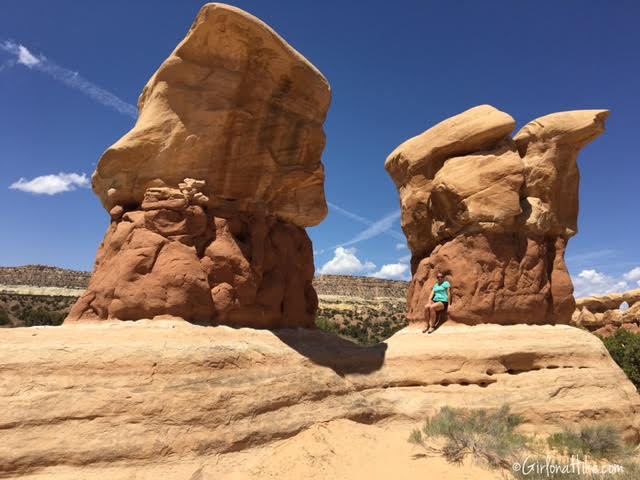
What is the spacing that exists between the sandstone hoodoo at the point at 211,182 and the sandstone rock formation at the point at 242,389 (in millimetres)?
560

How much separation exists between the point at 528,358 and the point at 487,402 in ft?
4.37

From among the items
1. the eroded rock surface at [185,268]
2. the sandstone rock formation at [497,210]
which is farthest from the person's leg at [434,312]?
the eroded rock surface at [185,268]

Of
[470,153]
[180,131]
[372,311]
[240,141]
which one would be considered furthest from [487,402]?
[372,311]

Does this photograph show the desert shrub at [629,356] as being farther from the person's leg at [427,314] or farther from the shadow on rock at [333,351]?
the shadow on rock at [333,351]

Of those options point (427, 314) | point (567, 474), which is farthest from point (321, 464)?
point (427, 314)

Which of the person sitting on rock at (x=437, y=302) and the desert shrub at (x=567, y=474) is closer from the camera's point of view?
the desert shrub at (x=567, y=474)

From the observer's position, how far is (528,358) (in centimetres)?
942

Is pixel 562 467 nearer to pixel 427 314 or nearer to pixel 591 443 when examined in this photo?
pixel 591 443

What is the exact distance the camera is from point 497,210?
34.0ft

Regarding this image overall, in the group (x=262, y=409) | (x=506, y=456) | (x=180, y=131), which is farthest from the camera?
(x=180, y=131)

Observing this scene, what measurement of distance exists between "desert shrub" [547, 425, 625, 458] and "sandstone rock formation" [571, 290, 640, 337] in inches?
980

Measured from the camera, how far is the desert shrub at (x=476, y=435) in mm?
7141

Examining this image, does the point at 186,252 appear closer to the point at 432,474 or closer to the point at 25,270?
the point at 432,474

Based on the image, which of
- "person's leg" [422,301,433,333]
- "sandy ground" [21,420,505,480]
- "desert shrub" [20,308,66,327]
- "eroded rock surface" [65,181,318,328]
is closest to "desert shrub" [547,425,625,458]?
"sandy ground" [21,420,505,480]
